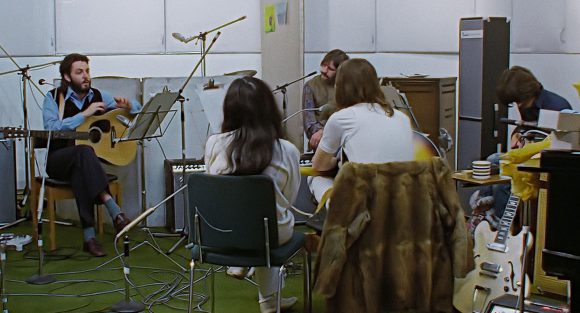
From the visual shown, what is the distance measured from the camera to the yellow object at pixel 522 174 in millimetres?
2545

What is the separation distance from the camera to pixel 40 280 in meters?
4.36

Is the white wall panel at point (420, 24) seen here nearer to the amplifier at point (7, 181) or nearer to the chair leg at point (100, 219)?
the chair leg at point (100, 219)

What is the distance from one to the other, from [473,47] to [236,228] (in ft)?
10.6

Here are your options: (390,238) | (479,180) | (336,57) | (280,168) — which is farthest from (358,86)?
(336,57)

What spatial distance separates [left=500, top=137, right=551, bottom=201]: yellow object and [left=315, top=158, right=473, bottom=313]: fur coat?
1.57ft

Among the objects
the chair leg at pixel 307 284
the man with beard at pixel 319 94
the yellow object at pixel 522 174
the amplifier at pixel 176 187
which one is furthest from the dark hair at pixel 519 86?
the amplifier at pixel 176 187

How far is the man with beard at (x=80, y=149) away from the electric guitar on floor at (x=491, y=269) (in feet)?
8.22

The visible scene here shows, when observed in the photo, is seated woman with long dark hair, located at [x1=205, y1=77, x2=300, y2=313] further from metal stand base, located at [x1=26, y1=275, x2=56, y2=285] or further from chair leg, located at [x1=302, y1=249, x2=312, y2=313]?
metal stand base, located at [x1=26, y1=275, x2=56, y2=285]

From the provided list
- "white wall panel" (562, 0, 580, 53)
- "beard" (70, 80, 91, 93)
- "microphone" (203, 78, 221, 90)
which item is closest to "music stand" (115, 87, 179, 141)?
"microphone" (203, 78, 221, 90)

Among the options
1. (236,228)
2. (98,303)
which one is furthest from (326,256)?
(98,303)

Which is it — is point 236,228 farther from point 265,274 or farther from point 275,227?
point 265,274

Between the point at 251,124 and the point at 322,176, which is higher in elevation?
the point at 251,124

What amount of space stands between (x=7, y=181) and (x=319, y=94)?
8.08 ft

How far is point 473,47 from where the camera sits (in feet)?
18.5
